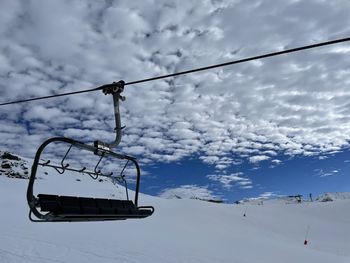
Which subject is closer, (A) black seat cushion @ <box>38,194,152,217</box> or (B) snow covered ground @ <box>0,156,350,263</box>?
(A) black seat cushion @ <box>38,194,152,217</box>

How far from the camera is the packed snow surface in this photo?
12.1 meters

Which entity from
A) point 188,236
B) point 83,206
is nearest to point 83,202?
point 83,206

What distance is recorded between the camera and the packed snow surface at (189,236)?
12117 millimetres

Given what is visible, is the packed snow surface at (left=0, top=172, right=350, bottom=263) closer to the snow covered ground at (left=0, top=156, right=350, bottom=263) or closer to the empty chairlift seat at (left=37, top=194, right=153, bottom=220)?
the snow covered ground at (left=0, top=156, right=350, bottom=263)

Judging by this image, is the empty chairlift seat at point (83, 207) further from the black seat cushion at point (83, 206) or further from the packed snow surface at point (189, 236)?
Answer: the packed snow surface at point (189, 236)

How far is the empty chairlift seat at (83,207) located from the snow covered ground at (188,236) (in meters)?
5.78

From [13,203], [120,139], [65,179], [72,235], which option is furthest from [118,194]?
[120,139]

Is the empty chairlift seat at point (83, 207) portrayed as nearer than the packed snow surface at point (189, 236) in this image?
Yes

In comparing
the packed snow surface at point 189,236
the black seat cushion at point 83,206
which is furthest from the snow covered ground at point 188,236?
the black seat cushion at point 83,206

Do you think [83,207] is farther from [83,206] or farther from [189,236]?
[189,236]

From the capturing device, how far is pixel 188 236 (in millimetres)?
18922

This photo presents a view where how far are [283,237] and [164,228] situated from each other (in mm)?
9010

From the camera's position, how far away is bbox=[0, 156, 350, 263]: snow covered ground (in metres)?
12.1

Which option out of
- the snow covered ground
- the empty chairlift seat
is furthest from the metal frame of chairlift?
the snow covered ground
